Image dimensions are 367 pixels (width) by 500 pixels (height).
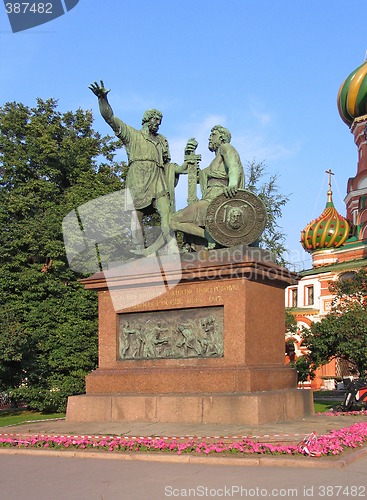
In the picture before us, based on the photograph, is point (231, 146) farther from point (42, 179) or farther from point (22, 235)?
point (42, 179)

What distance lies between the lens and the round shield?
11469mm

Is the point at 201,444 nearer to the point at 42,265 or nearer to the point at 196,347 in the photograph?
the point at 196,347

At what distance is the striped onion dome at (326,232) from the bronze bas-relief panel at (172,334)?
37424mm

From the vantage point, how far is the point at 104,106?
1220 cm

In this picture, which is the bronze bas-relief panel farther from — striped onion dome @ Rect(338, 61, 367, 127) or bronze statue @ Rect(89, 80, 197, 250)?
striped onion dome @ Rect(338, 61, 367, 127)

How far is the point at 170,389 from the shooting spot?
10891mm

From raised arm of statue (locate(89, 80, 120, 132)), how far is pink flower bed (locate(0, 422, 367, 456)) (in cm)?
571

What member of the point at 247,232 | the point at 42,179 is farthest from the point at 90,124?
the point at 247,232

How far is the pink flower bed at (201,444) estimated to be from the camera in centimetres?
753

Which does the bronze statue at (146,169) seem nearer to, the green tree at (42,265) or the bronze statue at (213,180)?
the bronze statue at (213,180)

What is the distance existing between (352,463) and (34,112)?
918 inches

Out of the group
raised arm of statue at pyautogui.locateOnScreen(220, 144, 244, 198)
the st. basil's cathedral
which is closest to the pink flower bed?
raised arm of statue at pyautogui.locateOnScreen(220, 144, 244, 198)

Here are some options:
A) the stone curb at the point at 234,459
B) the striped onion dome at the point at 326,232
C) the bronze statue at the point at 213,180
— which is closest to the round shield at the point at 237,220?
the bronze statue at the point at 213,180

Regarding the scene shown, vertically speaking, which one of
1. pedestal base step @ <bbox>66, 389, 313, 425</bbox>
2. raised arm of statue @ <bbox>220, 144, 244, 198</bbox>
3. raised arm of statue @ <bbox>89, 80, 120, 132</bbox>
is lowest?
pedestal base step @ <bbox>66, 389, 313, 425</bbox>
